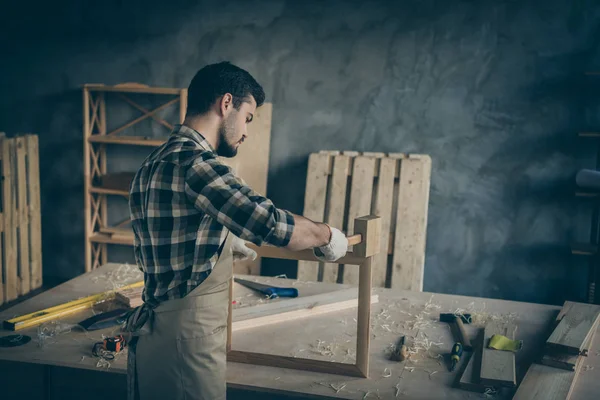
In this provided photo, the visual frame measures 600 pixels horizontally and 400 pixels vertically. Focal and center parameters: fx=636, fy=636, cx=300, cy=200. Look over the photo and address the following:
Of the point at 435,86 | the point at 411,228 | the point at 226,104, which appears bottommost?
the point at 411,228

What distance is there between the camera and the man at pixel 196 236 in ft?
7.04

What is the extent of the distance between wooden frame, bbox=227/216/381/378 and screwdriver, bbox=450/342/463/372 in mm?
387

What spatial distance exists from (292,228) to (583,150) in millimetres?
3862

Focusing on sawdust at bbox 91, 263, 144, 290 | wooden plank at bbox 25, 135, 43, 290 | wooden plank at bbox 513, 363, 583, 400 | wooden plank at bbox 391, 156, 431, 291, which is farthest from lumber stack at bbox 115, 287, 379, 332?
wooden plank at bbox 25, 135, 43, 290

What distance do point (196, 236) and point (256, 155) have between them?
3.66 m

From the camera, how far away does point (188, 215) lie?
222cm

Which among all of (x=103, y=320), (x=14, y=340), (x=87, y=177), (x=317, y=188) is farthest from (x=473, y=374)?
(x=87, y=177)

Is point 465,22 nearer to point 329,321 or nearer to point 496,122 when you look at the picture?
point 496,122

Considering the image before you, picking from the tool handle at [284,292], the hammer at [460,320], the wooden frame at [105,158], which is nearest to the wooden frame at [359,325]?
the hammer at [460,320]

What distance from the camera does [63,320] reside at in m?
3.13

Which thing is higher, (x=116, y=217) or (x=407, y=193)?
(x=407, y=193)

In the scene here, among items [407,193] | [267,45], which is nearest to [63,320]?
[407,193]

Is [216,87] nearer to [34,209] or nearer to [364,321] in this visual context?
[364,321]

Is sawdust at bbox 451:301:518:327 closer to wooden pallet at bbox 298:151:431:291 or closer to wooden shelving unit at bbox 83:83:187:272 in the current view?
wooden pallet at bbox 298:151:431:291
